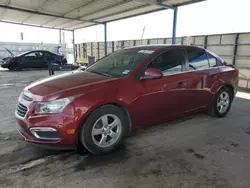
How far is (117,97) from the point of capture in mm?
2572

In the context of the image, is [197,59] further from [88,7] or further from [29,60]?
[29,60]

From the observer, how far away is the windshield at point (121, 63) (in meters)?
2.94

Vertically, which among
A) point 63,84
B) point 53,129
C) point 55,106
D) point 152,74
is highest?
point 152,74

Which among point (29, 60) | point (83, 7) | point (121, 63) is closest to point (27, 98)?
point (121, 63)

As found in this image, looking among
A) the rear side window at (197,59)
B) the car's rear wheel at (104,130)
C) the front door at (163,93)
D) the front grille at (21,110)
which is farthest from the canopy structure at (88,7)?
the front grille at (21,110)

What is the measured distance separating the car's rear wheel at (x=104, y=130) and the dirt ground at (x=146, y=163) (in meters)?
0.14

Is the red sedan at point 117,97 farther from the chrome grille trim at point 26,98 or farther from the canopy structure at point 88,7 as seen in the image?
the canopy structure at point 88,7

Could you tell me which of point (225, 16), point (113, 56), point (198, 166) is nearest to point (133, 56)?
point (113, 56)

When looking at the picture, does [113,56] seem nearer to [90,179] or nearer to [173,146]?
[173,146]

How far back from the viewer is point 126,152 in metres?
2.71

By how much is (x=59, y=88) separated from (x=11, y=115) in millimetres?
2370

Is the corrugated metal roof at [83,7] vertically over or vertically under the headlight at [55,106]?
over

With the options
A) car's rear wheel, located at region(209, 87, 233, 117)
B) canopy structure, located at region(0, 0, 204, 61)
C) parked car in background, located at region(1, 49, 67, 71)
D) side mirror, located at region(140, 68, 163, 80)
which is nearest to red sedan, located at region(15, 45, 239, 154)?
side mirror, located at region(140, 68, 163, 80)

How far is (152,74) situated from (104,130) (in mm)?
1003
